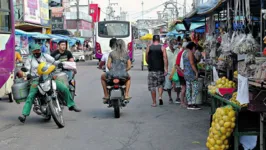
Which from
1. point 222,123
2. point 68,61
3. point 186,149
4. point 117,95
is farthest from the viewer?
point 68,61

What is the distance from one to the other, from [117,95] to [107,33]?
21.0 meters

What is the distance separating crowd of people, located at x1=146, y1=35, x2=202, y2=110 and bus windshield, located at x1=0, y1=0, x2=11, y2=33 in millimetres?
3705

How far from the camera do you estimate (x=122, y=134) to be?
7918mm

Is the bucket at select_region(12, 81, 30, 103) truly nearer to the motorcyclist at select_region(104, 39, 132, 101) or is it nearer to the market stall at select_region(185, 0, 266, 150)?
the motorcyclist at select_region(104, 39, 132, 101)

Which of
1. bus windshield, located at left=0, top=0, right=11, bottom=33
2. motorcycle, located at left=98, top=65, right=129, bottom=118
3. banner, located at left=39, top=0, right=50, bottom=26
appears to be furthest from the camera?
banner, located at left=39, top=0, right=50, bottom=26

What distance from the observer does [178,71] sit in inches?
440

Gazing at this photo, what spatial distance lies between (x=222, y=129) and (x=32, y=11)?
31559 mm

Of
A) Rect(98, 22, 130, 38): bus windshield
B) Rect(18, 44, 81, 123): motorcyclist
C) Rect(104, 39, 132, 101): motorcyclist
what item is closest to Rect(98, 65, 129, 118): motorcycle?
Rect(104, 39, 132, 101): motorcyclist

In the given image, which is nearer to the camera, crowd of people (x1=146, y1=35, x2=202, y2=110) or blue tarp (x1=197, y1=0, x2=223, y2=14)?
blue tarp (x1=197, y1=0, x2=223, y2=14)

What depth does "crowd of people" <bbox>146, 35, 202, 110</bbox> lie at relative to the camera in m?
10.5

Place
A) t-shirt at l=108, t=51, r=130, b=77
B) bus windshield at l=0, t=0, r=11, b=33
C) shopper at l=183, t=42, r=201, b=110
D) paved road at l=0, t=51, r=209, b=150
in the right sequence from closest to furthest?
paved road at l=0, t=51, r=209, b=150 < t-shirt at l=108, t=51, r=130, b=77 < shopper at l=183, t=42, r=201, b=110 < bus windshield at l=0, t=0, r=11, b=33

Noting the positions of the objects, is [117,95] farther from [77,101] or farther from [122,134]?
[77,101]

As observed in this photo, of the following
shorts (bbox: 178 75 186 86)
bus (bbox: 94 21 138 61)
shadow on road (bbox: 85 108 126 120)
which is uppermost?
bus (bbox: 94 21 138 61)

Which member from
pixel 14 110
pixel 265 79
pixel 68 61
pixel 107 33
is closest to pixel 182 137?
pixel 265 79
